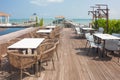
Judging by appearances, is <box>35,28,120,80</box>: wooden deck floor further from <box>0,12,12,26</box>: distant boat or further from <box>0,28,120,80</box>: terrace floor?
<box>0,12,12,26</box>: distant boat

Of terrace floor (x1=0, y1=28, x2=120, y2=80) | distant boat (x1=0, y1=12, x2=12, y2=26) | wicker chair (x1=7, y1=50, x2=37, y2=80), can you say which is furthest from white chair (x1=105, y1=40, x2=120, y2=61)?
distant boat (x1=0, y1=12, x2=12, y2=26)

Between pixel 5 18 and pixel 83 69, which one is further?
pixel 5 18

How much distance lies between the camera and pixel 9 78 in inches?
193

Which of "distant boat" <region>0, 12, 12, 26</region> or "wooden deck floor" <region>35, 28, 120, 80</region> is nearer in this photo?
"wooden deck floor" <region>35, 28, 120, 80</region>

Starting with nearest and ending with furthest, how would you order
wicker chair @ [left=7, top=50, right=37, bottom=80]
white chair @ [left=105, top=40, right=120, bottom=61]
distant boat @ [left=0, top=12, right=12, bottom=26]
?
wicker chair @ [left=7, top=50, right=37, bottom=80], white chair @ [left=105, top=40, right=120, bottom=61], distant boat @ [left=0, top=12, right=12, bottom=26]

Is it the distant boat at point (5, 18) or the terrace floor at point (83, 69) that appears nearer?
the terrace floor at point (83, 69)

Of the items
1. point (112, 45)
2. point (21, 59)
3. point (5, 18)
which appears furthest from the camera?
point (5, 18)

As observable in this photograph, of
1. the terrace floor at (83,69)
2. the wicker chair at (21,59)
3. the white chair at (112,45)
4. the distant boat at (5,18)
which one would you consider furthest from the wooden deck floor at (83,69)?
the distant boat at (5,18)

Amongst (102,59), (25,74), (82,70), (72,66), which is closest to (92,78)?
(82,70)

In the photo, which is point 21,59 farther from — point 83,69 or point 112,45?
point 112,45

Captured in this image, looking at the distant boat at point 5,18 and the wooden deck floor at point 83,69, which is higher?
the distant boat at point 5,18

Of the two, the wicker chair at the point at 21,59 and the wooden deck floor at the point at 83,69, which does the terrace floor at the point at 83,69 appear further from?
the wicker chair at the point at 21,59

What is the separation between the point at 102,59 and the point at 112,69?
1210 mm

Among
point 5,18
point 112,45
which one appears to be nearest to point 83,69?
point 112,45
